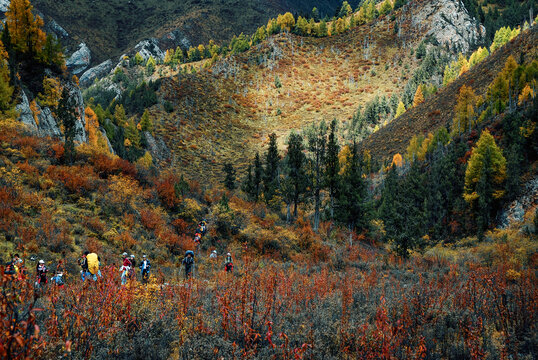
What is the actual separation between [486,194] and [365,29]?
440ft

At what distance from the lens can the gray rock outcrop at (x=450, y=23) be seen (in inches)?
4847

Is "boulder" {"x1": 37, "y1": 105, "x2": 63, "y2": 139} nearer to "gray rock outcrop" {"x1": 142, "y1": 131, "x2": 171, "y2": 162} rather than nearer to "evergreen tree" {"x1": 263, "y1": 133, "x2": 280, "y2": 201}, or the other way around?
"gray rock outcrop" {"x1": 142, "y1": 131, "x2": 171, "y2": 162}

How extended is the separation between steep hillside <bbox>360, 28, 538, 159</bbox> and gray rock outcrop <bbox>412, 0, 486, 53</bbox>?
63416mm

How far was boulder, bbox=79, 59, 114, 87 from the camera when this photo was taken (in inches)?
6964

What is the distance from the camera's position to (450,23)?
127062mm

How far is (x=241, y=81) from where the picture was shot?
102875 millimetres

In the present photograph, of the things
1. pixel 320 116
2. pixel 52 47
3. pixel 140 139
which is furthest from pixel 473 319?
pixel 320 116

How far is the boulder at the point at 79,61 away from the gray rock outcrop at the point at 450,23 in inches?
8007

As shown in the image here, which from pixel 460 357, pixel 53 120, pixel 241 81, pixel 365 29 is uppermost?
pixel 365 29

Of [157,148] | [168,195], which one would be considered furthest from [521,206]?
[157,148]

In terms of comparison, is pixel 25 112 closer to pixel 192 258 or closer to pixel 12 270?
pixel 192 258

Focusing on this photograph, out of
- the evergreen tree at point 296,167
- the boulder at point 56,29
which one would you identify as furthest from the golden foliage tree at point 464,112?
the boulder at point 56,29

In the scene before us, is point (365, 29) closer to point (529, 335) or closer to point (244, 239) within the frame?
point (244, 239)

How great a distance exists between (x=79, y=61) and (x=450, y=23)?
219862 millimetres
